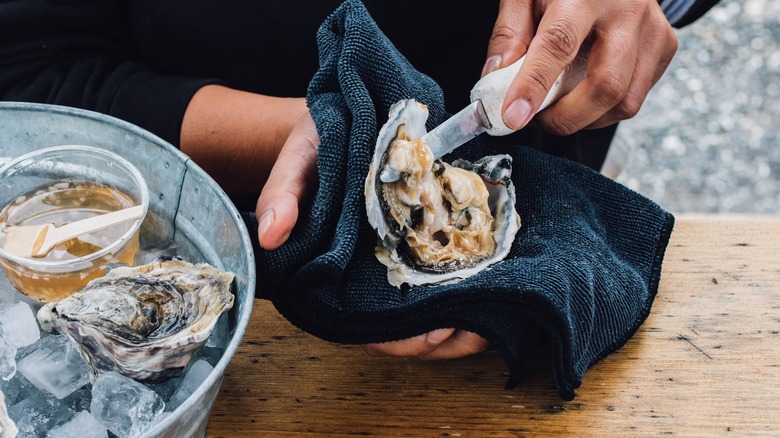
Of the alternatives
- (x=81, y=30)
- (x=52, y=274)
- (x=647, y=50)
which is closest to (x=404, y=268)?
(x=52, y=274)

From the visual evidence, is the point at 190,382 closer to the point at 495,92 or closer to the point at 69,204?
the point at 69,204

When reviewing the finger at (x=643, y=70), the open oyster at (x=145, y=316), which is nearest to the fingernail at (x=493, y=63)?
the finger at (x=643, y=70)

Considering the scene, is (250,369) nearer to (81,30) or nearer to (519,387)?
(519,387)

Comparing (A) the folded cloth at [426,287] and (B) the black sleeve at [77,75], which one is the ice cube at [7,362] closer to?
(A) the folded cloth at [426,287]

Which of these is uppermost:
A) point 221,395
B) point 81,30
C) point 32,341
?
point 81,30

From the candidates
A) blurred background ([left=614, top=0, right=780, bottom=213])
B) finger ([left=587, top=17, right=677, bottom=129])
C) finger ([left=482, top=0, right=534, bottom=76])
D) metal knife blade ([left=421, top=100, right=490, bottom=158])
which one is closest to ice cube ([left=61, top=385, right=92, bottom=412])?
metal knife blade ([left=421, top=100, right=490, bottom=158])

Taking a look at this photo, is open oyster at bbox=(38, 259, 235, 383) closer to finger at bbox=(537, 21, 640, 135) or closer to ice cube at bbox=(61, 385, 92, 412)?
ice cube at bbox=(61, 385, 92, 412)
